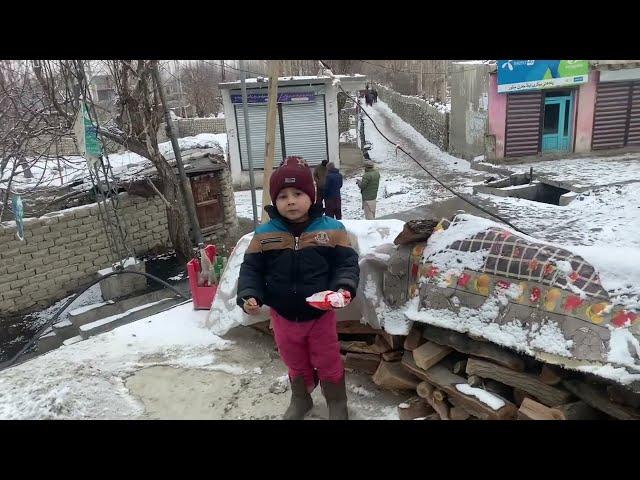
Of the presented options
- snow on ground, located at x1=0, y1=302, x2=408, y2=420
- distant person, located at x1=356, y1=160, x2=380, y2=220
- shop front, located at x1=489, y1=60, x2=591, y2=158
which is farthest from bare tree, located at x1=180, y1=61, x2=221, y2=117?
snow on ground, located at x1=0, y1=302, x2=408, y2=420

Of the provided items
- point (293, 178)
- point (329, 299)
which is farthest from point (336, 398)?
point (293, 178)

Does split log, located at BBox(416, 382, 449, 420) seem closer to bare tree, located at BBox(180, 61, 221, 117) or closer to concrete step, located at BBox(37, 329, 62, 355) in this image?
concrete step, located at BBox(37, 329, 62, 355)

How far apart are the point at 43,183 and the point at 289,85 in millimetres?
8153

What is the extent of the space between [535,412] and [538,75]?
15.8 meters

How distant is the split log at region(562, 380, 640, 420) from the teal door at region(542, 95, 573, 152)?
16239 mm

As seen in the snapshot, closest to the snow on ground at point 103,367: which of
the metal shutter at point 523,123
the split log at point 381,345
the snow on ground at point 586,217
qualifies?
the split log at point 381,345

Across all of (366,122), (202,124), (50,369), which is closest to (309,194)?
(50,369)

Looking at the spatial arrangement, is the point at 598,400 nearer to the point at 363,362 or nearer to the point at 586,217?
the point at 363,362

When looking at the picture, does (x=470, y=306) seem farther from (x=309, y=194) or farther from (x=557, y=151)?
(x=557, y=151)

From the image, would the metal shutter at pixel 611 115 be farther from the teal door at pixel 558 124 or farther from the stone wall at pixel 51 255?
the stone wall at pixel 51 255

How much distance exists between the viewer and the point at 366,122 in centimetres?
3059

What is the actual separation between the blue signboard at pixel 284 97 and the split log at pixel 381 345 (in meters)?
14.2

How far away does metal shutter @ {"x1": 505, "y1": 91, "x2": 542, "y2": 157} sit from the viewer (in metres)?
16.2

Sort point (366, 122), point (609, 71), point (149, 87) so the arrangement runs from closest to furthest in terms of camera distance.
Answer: point (149, 87) → point (609, 71) → point (366, 122)
